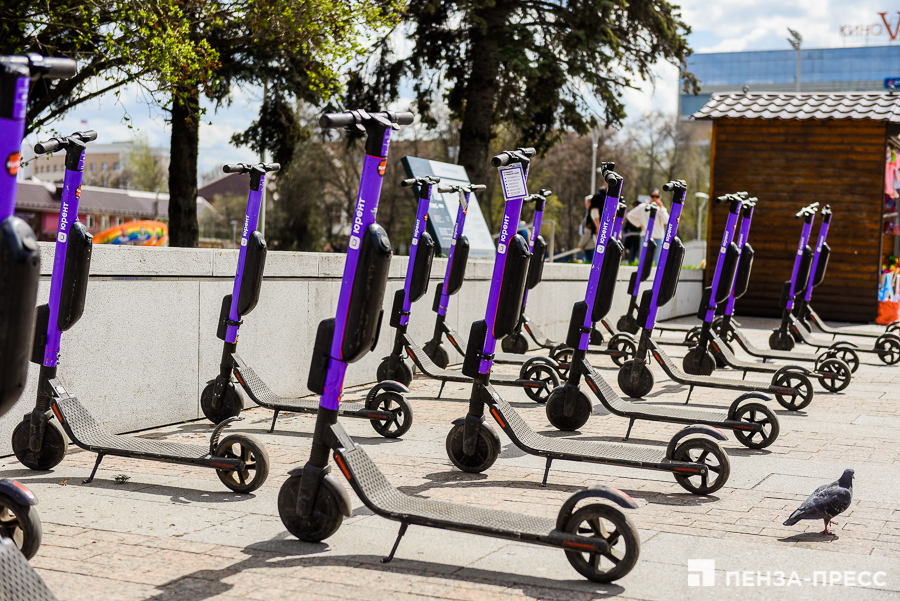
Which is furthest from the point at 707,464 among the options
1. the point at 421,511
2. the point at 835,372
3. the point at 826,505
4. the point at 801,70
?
the point at 801,70

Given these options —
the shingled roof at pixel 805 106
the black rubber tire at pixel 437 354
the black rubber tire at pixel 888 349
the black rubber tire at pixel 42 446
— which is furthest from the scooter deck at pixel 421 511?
the shingled roof at pixel 805 106

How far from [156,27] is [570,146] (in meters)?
43.2

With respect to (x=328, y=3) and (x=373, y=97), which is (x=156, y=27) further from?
(x=373, y=97)

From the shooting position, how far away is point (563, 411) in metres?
7.35

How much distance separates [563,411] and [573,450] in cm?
170

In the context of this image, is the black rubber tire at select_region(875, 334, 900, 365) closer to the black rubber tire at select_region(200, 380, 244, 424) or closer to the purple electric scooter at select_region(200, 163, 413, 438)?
the purple electric scooter at select_region(200, 163, 413, 438)

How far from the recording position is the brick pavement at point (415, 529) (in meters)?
3.81

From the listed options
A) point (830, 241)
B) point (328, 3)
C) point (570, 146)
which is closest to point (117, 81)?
point (328, 3)

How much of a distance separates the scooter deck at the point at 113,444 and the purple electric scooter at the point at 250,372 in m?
1.47

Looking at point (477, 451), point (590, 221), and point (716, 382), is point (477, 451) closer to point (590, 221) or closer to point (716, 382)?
point (716, 382)

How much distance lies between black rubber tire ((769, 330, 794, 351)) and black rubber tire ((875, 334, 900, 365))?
123 cm

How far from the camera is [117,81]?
43.4 ft

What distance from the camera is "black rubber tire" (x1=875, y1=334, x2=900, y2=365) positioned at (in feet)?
43.9

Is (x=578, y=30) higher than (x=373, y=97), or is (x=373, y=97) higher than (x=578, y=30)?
(x=578, y=30)
